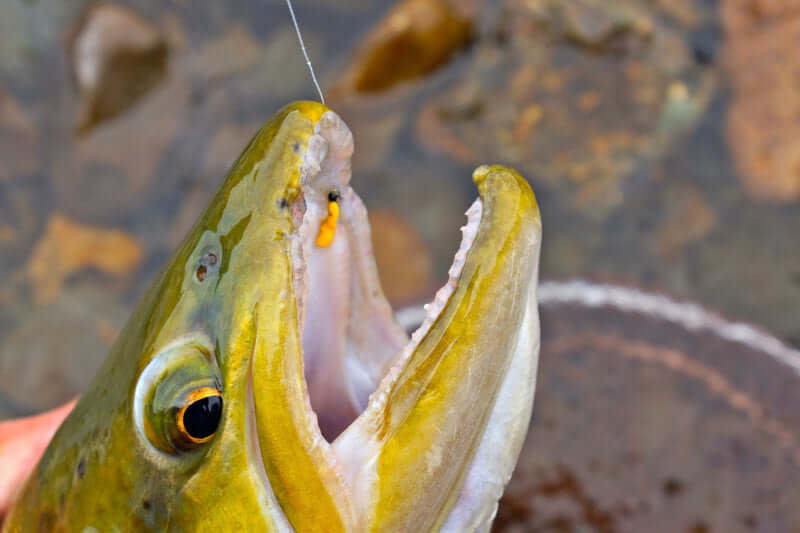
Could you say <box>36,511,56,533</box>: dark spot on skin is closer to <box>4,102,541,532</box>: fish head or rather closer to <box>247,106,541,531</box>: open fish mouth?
<box>4,102,541,532</box>: fish head

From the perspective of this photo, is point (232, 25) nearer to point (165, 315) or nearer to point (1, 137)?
point (1, 137)

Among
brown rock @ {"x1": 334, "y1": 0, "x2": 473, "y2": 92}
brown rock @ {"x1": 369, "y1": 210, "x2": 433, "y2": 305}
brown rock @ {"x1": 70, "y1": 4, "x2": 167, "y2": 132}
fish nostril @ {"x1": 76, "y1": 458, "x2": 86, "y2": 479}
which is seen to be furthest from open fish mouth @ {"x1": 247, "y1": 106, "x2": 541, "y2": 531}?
brown rock @ {"x1": 70, "y1": 4, "x2": 167, "y2": 132}

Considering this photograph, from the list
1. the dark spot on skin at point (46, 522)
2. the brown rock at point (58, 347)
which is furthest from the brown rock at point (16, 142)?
the dark spot on skin at point (46, 522)

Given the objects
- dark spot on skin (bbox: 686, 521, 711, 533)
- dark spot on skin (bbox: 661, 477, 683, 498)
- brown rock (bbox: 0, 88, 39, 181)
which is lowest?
dark spot on skin (bbox: 686, 521, 711, 533)

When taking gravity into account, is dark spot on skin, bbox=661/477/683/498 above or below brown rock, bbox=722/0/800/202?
below

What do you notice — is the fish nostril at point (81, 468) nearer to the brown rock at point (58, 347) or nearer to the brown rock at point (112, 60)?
the brown rock at point (58, 347)

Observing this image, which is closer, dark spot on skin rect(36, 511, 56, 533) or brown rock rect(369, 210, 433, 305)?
dark spot on skin rect(36, 511, 56, 533)

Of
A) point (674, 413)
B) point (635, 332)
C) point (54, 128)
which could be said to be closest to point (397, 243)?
point (635, 332)
